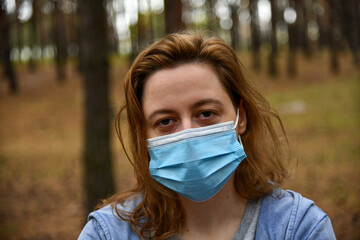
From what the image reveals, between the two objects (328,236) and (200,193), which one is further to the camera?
A: (200,193)

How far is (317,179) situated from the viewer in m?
7.42

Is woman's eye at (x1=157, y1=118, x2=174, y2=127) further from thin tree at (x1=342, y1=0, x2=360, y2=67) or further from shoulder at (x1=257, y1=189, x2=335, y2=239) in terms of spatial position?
thin tree at (x1=342, y1=0, x2=360, y2=67)

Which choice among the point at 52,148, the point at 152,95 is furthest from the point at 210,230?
the point at 52,148

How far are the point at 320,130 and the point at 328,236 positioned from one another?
11.3 metres

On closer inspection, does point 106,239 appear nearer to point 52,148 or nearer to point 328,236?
point 328,236

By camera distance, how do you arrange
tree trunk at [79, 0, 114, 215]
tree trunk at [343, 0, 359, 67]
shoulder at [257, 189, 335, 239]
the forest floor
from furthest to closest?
the forest floor < tree trunk at [79, 0, 114, 215] < tree trunk at [343, 0, 359, 67] < shoulder at [257, 189, 335, 239]

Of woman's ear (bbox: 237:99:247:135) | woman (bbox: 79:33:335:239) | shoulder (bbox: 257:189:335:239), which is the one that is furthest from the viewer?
woman's ear (bbox: 237:99:247:135)

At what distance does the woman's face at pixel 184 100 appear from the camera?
72.1 inches

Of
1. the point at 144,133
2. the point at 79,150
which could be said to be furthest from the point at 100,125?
the point at 79,150

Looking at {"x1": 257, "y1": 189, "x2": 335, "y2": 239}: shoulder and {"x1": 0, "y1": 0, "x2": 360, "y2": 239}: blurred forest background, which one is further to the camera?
{"x1": 0, "y1": 0, "x2": 360, "y2": 239}: blurred forest background

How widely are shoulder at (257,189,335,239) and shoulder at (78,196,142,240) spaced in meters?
0.70

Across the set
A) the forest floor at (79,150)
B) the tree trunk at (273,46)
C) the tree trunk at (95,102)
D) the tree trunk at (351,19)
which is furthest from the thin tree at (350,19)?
the tree trunk at (273,46)


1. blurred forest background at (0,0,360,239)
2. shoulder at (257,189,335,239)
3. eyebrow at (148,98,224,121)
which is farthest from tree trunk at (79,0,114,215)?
shoulder at (257,189,335,239)

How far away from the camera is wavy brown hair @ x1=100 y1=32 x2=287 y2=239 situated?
1.91 m
